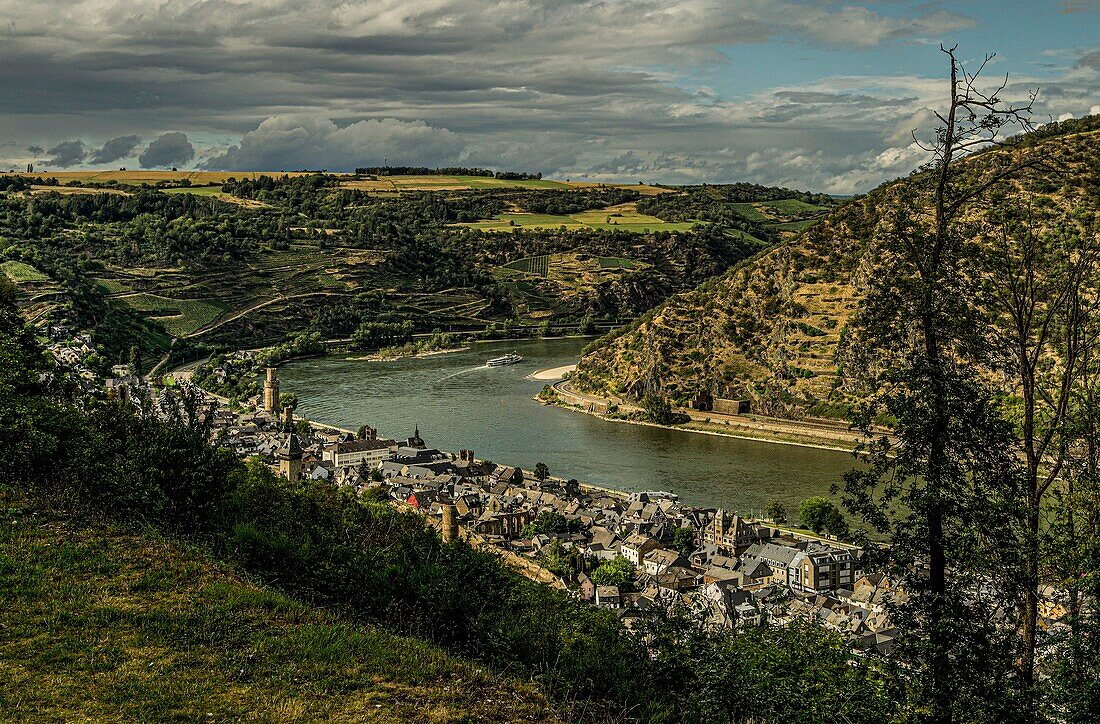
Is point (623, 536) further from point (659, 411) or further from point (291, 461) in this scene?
point (659, 411)

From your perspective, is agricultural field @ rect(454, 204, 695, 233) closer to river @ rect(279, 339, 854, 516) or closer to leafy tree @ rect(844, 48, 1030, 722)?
river @ rect(279, 339, 854, 516)

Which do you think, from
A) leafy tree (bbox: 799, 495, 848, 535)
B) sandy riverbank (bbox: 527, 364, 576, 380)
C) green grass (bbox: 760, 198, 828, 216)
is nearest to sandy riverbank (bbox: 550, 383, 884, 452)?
sandy riverbank (bbox: 527, 364, 576, 380)

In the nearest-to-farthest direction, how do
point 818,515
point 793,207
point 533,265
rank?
point 818,515
point 533,265
point 793,207

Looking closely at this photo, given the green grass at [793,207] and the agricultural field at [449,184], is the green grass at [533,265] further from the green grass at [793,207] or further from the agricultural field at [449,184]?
the green grass at [793,207]

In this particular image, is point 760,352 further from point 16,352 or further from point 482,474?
point 16,352

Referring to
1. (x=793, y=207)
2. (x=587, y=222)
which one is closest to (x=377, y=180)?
(x=587, y=222)
